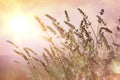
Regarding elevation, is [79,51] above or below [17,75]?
below

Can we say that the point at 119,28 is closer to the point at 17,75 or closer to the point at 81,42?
the point at 81,42

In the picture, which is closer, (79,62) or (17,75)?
(79,62)

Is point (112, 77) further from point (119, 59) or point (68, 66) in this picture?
point (68, 66)

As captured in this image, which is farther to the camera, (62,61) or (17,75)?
(17,75)

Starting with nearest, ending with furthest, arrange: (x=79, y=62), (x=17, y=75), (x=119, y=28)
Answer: (x=79, y=62), (x=119, y=28), (x=17, y=75)

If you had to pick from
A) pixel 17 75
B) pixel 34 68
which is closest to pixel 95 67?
pixel 34 68

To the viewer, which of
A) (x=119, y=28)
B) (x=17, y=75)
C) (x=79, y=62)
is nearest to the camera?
(x=79, y=62)

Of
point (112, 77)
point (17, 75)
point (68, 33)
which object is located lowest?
point (112, 77)

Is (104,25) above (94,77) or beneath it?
above

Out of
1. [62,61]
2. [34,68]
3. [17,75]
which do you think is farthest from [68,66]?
[17,75]
